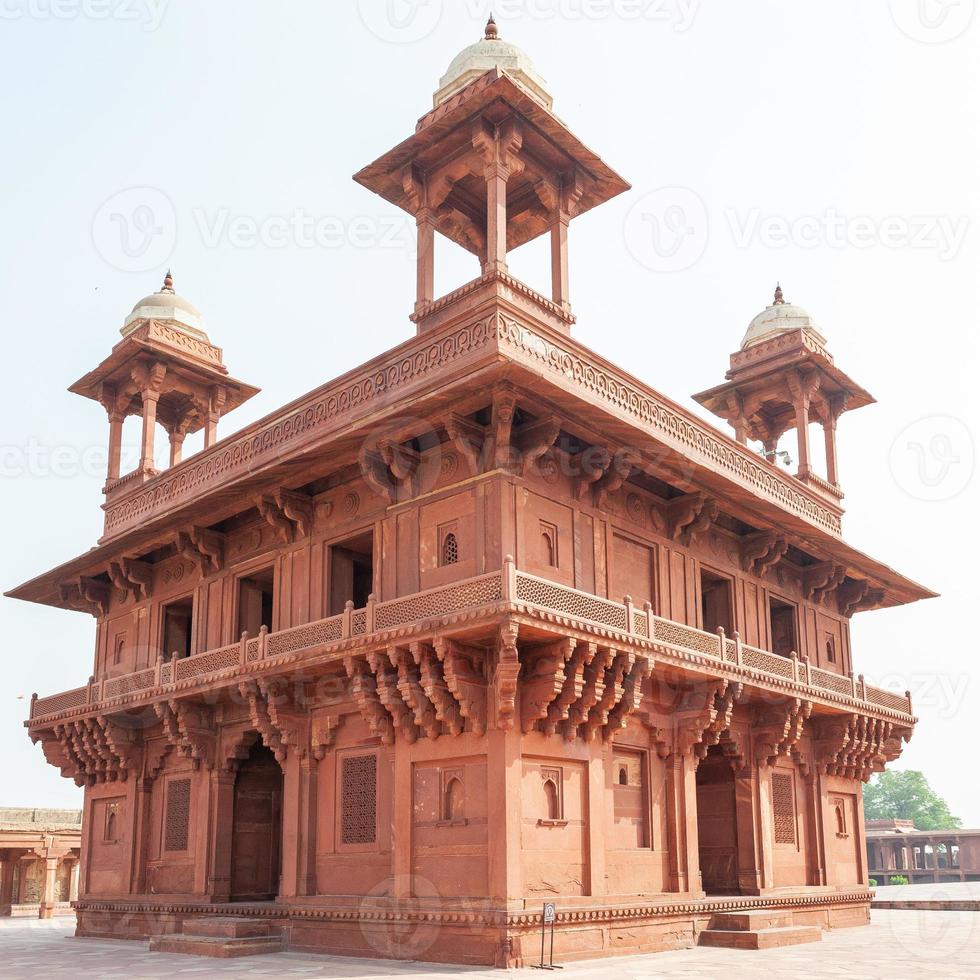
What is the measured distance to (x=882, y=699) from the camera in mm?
20750

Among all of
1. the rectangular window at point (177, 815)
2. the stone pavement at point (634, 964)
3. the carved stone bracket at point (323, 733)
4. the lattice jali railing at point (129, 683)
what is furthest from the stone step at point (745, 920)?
the lattice jali railing at point (129, 683)

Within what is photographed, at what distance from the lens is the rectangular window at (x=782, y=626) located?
795 inches

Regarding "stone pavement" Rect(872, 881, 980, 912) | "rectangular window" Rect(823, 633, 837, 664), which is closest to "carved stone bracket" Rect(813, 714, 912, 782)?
"rectangular window" Rect(823, 633, 837, 664)

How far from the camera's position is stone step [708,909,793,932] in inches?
615

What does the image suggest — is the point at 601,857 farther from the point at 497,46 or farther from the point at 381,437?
the point at 497,46

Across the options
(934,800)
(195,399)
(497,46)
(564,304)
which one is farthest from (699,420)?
(934,800)

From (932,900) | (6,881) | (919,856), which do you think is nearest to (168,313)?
(6,881)

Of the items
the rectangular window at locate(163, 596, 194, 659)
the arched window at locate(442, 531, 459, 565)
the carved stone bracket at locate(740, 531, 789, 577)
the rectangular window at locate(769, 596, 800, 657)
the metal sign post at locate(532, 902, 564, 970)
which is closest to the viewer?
the metal sign post at locate(532, 902, 564, 970)

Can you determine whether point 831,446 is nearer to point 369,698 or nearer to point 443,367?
point 443,367

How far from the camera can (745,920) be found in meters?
15.6

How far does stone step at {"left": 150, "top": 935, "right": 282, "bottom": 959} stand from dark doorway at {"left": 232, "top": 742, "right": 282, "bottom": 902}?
2.01 m

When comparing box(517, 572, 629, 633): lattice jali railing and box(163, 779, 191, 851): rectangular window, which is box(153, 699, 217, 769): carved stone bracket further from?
box(517, 572, 629, 633): lattice jali railing

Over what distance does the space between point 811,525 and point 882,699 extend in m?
4.38

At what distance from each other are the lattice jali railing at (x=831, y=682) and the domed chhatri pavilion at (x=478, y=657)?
18 centimetres
